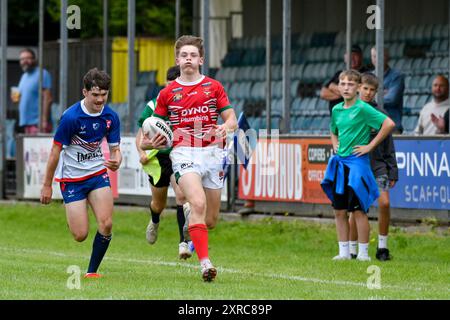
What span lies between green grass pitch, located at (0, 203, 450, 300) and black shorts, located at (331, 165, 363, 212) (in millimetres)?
626

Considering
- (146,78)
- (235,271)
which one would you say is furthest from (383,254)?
(146,78)

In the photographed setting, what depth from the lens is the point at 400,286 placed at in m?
11.5

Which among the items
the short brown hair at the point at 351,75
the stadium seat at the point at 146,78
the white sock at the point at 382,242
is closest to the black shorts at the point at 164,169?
the short brown hair at the point at 351,75

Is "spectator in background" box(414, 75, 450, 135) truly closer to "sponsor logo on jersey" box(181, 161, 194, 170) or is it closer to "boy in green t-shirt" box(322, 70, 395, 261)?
"boy in green t-shirt" box(322, 70, 395, 261)

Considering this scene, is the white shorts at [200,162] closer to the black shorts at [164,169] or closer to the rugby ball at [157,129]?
the rugby ball at [157,129]

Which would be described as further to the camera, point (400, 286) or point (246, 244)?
point (246, 244)

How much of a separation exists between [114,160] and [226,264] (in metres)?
2.75

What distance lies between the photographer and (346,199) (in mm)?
14586

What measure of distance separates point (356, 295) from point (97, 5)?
29.0m

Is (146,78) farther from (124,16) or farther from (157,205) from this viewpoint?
(157,205)

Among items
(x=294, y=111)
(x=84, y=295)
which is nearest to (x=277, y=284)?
(x=84, y=295)

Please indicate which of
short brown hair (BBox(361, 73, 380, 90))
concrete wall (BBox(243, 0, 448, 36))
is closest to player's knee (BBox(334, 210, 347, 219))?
short brown hair (BBox(361, 73, 380, 90))
